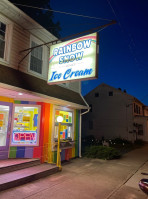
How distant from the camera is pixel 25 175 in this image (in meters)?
6.00

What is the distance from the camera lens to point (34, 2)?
2630 cm

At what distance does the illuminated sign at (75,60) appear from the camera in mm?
5730

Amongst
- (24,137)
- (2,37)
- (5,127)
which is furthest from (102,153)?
(2,37)

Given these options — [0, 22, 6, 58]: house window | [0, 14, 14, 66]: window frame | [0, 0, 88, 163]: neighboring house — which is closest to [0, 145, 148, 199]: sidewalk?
[0, 0, 88, 163]: neighboring house

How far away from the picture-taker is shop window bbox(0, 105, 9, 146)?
7.43 meters

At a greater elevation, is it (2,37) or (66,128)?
(2,37)

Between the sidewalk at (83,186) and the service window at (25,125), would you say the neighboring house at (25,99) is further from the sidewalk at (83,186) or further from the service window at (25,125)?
the sidewalk at (83,186)

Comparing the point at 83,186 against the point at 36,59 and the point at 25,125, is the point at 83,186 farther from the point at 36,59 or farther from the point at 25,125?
the point at 36,59

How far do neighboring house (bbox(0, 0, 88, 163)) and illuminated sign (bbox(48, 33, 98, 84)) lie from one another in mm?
1204

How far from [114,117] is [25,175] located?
62.9ft

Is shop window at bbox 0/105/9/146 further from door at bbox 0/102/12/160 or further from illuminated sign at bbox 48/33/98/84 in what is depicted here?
illuminated sign at bbox 48/33/98/84

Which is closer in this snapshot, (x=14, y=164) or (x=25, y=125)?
(x=14, y=164)

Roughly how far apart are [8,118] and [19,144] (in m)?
1.32

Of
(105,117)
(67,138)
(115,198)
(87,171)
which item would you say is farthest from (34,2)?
(115,198)
